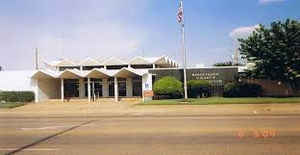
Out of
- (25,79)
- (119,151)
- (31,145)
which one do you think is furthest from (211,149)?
(25,79)

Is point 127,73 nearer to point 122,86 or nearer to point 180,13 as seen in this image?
point 122,86

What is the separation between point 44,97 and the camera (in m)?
40.7

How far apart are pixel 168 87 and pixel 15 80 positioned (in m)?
19.0

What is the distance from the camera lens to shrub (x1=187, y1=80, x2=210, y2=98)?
36.5 meters

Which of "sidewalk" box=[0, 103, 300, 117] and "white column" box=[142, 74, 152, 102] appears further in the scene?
"white column" box=[142, 74, 152, 102]

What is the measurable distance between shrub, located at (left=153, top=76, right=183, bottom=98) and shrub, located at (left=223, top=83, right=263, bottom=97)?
16.5ft

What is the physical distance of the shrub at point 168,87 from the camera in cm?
3453

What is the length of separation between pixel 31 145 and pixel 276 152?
660 centimetres

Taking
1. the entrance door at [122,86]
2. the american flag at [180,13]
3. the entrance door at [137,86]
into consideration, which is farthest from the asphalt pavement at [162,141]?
the entrance door at [122,86]

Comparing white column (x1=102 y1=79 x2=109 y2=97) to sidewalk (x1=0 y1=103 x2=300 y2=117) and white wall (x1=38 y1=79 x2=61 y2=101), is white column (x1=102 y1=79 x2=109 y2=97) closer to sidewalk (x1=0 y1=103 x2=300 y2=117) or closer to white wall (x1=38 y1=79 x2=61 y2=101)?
white wall (x1=38 y1=79 x2=61 y2=101)

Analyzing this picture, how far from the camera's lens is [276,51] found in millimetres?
31047

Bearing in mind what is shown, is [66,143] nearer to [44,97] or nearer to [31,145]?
[31,145]
